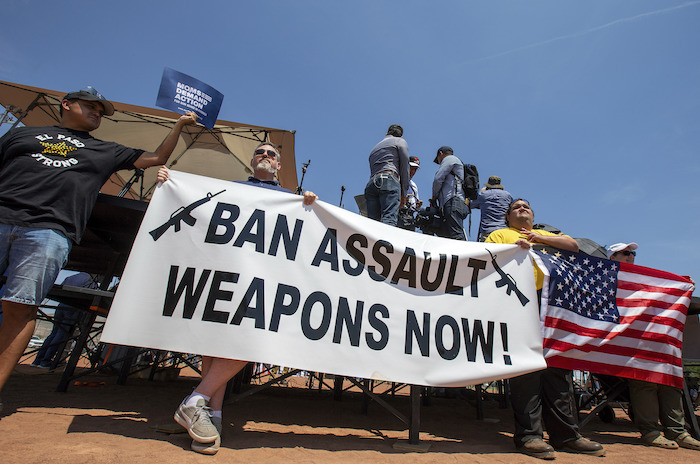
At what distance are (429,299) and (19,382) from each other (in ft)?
14.5

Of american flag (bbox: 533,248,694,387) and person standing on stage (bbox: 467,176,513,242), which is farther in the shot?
person standing on stage (bbox: 467,176,513,242)

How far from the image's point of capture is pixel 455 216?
4.99m

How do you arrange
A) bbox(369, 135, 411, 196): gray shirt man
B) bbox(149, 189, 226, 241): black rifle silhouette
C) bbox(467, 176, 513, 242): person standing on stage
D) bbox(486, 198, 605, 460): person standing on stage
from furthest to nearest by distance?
bbox(467, 176, 513, 242): person standing on stage → bbox(369, 135, 411, 196): gray shirt man → bbox(486, 198, 605, 460): person standing on stage → bbox(149, 189, 226, 241): black rifle silhouette

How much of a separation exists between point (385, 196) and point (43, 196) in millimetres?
3266

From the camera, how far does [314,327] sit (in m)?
2.56

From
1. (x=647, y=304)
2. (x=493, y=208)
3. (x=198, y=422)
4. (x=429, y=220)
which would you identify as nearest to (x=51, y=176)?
(x=198, y=422)

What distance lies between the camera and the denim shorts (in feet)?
7.27

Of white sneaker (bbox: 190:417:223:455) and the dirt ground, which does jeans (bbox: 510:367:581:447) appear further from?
white sneaker (bbox: 190:417:223:455)

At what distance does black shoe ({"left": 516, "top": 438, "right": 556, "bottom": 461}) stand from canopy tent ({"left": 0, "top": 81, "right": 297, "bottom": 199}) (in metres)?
6.89

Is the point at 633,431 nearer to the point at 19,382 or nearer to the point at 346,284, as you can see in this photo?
the point at 346,284

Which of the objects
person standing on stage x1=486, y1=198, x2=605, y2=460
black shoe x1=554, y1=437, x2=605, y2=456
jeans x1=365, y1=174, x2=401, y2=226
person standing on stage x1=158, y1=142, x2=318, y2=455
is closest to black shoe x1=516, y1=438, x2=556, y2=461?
person standing on stage x1=486, y1=198, x2=605, y2=460

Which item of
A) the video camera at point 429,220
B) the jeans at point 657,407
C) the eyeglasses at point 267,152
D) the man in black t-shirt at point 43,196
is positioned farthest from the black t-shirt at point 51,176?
the jeans at point 657,407

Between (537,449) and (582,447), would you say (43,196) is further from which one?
(582,447)

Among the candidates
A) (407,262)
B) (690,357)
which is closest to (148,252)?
(407,262)
